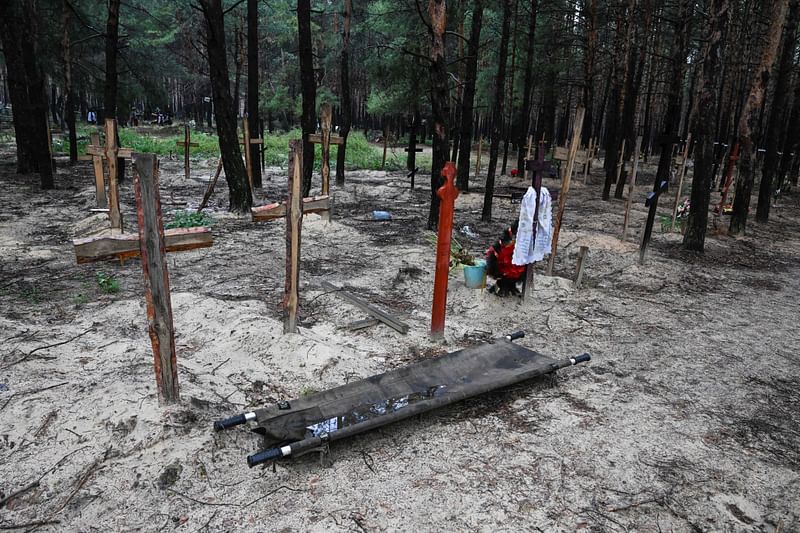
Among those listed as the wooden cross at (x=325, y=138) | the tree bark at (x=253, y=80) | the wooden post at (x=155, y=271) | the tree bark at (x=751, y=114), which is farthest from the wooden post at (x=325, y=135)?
the tree bark at (x=751, y=114)

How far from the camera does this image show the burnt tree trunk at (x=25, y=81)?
13.3m

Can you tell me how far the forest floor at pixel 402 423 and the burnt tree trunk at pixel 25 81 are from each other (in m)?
6.36

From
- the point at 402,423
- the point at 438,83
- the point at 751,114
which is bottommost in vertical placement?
the point at 402,423

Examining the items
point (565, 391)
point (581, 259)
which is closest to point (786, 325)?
point (581, 259)

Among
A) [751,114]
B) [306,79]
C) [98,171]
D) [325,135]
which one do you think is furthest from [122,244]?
[751,114]

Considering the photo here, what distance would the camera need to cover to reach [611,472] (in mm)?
3469

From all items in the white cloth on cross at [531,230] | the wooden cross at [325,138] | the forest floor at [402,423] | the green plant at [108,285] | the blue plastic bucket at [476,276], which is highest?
the wooden cross at [325,138]

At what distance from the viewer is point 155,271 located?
11.6ft

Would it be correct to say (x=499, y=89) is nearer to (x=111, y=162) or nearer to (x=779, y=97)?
(x=779, y=97)

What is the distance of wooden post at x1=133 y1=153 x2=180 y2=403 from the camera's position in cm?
332

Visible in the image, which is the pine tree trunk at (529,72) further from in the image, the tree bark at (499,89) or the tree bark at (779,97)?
the tree bark at (779,97)

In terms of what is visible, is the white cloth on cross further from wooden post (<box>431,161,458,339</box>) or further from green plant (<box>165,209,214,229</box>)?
green plant (<box>165,209,214,229</box>)

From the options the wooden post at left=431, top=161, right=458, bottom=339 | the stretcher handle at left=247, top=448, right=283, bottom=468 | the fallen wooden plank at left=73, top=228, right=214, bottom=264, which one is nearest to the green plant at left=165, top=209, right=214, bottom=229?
the wooden post at left=431, top=161, right=458, bottom=339

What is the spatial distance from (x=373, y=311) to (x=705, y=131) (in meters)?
7.69
